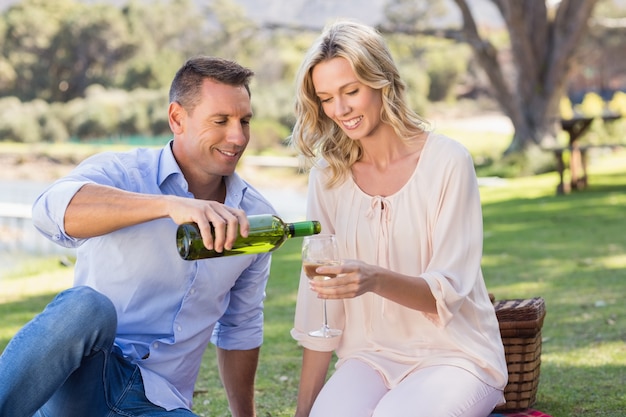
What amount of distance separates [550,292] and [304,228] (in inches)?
183

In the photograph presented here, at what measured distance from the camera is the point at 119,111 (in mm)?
43438

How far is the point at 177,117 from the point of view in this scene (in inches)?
132

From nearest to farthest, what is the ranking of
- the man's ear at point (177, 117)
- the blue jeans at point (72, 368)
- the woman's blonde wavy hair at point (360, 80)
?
1. the blue jeans at point (72, 368)
2. the woman's blonde wavy hair at point (360, 80)
3. the man's ear at point (177, 117)

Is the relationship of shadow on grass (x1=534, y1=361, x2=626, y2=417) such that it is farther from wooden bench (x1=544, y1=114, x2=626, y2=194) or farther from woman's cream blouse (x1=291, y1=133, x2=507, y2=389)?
wooden bench (x1=544, y1=114, x2=626, y2=194)

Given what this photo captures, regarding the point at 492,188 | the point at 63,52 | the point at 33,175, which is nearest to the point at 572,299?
→ the point at 492,188

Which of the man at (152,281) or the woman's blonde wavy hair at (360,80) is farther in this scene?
the woman's blonde wavy hair at (360,80)

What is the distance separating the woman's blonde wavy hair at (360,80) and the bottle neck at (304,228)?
0.53 m

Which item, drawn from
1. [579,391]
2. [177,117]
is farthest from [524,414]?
[177,117]

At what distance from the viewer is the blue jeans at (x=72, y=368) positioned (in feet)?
8.50

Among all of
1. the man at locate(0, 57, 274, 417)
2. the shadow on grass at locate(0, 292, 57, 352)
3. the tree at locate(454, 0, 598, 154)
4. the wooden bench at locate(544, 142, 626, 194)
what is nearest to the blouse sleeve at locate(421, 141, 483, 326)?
the man at locate(0, 57, 274, 417)

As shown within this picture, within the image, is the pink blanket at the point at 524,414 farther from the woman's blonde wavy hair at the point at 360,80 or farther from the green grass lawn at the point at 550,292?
the woman's blonde wavy hair at the point at 360,80

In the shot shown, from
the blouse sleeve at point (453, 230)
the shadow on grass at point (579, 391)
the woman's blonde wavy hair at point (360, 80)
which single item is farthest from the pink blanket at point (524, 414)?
the woman's blonde wavy hair at point (360, 80)

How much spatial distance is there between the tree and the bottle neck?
16029 millimetres

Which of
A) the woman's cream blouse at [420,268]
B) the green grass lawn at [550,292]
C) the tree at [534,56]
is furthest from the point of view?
the tree at [534,56]
